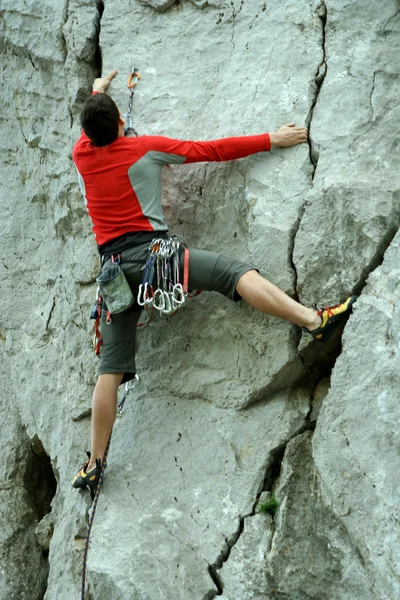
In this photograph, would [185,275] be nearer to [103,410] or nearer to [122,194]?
[122,194]

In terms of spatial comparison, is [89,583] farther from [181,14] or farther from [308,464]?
[181,14]

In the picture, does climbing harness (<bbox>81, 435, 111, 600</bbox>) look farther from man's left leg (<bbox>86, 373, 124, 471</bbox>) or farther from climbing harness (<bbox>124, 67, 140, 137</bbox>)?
climbing harness (<bbox>124, 67, 140, 137</bbox>)

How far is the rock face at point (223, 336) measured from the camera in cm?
444

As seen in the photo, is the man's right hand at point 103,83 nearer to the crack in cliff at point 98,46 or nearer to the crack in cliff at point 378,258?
the crack in cliff at point 98,46

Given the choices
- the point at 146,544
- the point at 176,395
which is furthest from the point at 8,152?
the point at 146,544

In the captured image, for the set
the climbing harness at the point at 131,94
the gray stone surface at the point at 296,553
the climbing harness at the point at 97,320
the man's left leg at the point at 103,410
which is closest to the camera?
the gray stone surface at the point at 296,553

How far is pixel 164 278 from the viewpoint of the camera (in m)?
4.90

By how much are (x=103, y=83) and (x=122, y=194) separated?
1232mm

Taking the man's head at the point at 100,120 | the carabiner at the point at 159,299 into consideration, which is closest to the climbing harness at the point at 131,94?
the man's head at the point at 100,120

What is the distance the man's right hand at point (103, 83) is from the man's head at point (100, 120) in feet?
2.81

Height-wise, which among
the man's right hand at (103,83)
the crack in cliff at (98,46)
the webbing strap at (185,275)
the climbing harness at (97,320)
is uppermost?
the crack in cliff at (98,46)

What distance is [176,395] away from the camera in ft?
17.4

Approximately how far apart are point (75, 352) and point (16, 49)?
2610mm

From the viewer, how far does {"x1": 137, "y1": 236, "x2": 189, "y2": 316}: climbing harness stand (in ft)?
16.0
